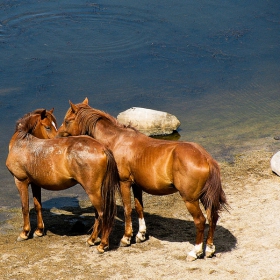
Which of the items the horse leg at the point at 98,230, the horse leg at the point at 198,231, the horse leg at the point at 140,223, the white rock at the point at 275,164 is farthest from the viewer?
the white rock at the point at 275,164

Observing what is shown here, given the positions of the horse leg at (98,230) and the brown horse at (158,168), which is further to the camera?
the horse leg at (98,230)

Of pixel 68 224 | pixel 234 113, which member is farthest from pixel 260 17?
pixel 68 224

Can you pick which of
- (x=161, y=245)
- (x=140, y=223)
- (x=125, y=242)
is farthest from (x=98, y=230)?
(x=161, y=245)

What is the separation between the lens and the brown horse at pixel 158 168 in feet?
23.9

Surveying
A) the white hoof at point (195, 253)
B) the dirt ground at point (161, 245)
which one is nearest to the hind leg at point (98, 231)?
the dirt ground at point (161, 245)

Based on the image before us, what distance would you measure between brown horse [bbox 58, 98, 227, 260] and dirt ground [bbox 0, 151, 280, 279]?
34cm

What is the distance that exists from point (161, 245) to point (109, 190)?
46.2 inches

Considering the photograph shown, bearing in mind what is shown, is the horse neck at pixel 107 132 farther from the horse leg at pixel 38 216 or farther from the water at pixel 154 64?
the water at pixel 154 64

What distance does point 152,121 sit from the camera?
13.4 metres

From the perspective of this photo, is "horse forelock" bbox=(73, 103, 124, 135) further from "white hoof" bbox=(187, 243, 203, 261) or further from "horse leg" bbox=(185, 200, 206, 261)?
"white hoof" bbox=(187, 243, 203, 261)

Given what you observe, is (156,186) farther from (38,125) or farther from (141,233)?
(38,125)

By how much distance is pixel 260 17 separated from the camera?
20.8 m

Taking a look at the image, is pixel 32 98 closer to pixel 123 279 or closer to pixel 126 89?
pixel 126 89

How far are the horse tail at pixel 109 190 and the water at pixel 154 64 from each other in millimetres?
2720
